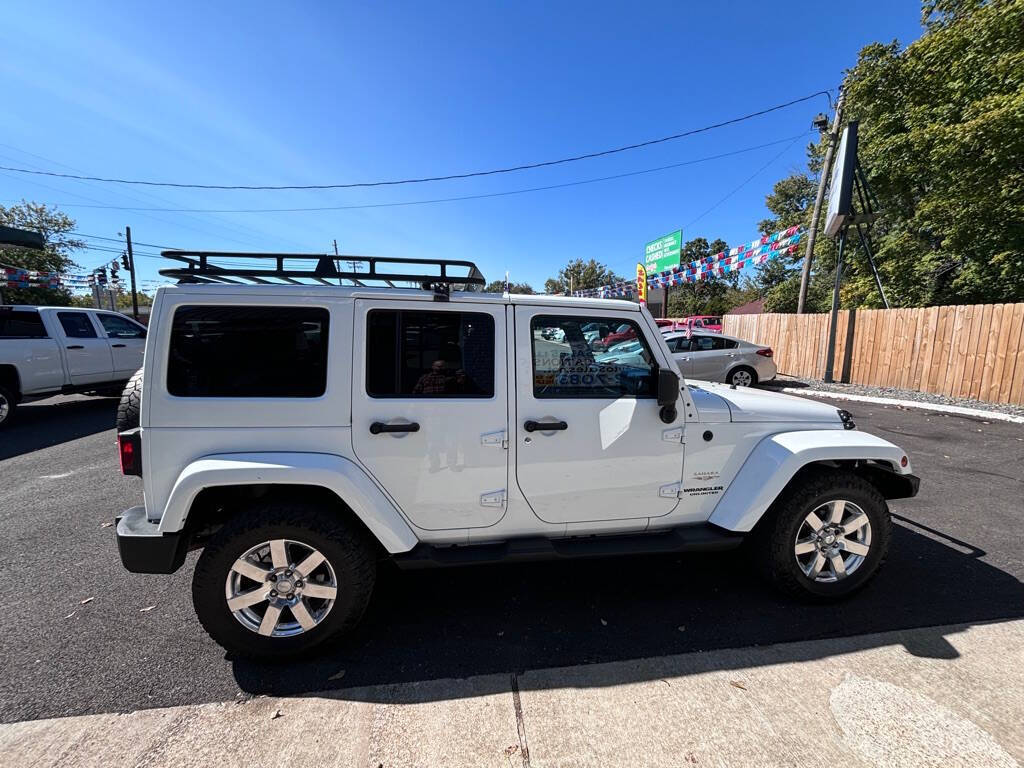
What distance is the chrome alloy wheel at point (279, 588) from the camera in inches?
85.0

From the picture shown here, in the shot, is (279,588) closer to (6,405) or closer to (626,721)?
(626,721)

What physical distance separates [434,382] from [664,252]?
17857mm

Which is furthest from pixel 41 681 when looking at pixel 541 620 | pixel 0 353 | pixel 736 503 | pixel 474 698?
pixel 0 353

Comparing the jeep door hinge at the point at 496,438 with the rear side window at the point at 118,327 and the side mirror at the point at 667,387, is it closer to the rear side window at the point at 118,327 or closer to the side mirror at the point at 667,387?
the side mirror at the point at 667,387

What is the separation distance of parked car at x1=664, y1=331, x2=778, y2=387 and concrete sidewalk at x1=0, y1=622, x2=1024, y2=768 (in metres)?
8.29

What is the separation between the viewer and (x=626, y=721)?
1.87m

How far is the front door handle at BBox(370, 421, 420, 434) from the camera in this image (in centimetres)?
221

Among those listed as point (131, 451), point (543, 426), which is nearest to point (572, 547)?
point (543, 426)

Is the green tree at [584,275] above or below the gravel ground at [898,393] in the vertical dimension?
above

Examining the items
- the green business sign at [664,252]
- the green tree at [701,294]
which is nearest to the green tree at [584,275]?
the green tree at [701,294]

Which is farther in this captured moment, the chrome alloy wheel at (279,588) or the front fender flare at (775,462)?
the front fender flare at (775,462)

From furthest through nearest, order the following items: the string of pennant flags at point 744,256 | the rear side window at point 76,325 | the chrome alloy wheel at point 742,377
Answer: the string of pennant flags at point 744,256 < the chrome alloy wheel at point 742,377 < the rear side window at point 76,325

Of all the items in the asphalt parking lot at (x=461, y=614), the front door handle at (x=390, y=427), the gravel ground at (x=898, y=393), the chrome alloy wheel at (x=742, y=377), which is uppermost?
the front door handle at (x=390, y=427)

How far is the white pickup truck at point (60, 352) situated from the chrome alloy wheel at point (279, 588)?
821 centimetres
